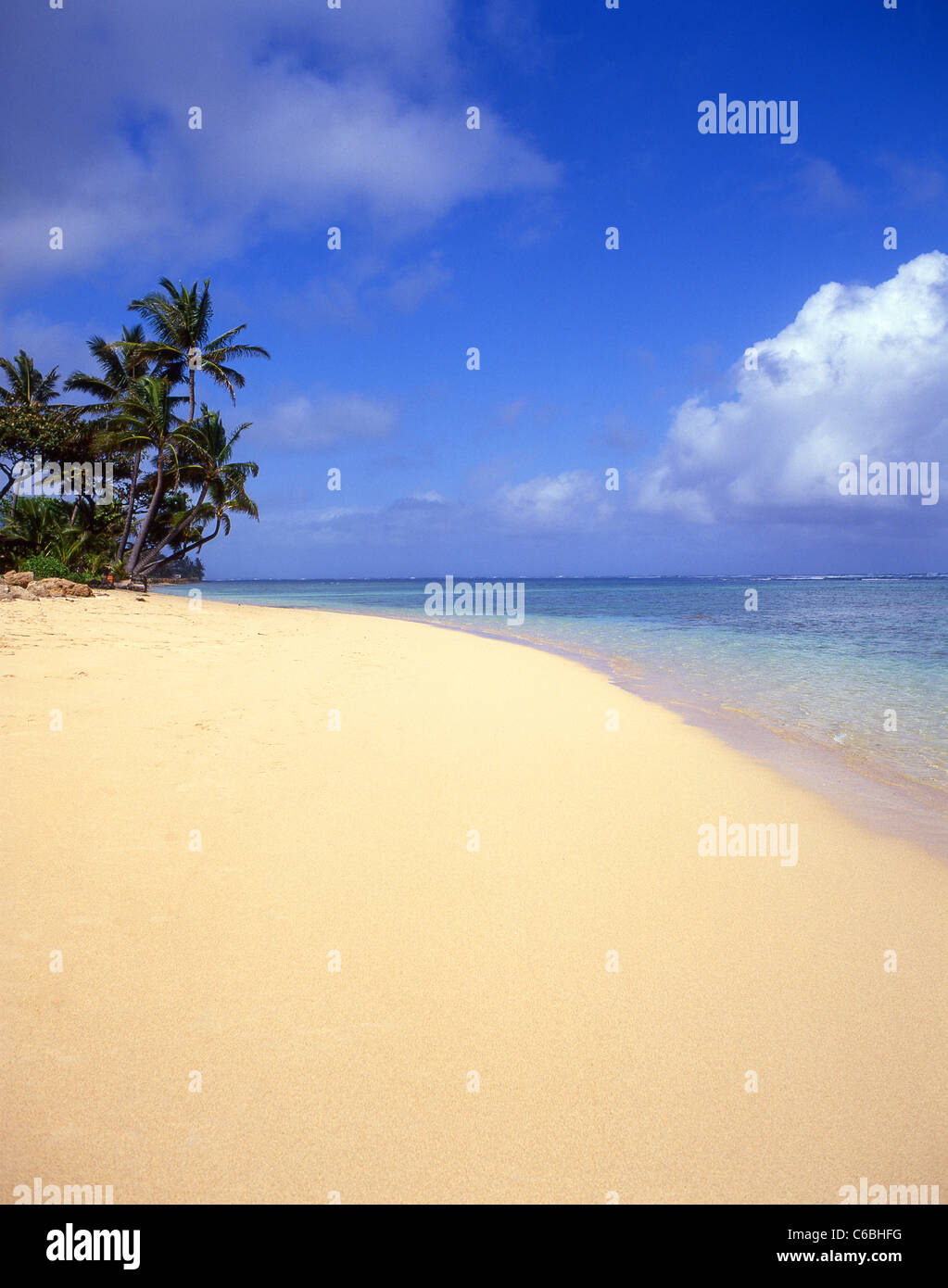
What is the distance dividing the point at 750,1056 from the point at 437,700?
7.19 m

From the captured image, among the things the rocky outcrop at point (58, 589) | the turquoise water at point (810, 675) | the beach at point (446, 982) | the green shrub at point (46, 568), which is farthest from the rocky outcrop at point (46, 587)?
the beach at point (446, 982)

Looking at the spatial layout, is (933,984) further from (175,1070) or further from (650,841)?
(175,1070)

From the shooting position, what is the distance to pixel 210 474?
33.3m

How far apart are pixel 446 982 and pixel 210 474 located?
114ft

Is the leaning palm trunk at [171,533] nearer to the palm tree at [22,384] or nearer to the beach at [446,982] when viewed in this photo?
the palm tree at [22,384]

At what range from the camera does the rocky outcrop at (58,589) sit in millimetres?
20188

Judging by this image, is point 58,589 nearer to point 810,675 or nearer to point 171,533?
point 171,533

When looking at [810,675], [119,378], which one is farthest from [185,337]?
[810,675]

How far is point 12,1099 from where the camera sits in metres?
2.27

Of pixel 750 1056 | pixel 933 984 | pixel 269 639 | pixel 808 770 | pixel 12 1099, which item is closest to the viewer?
pixel 12 1099

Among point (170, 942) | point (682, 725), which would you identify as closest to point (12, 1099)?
point (170, 942)

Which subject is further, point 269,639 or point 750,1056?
point 269,639
